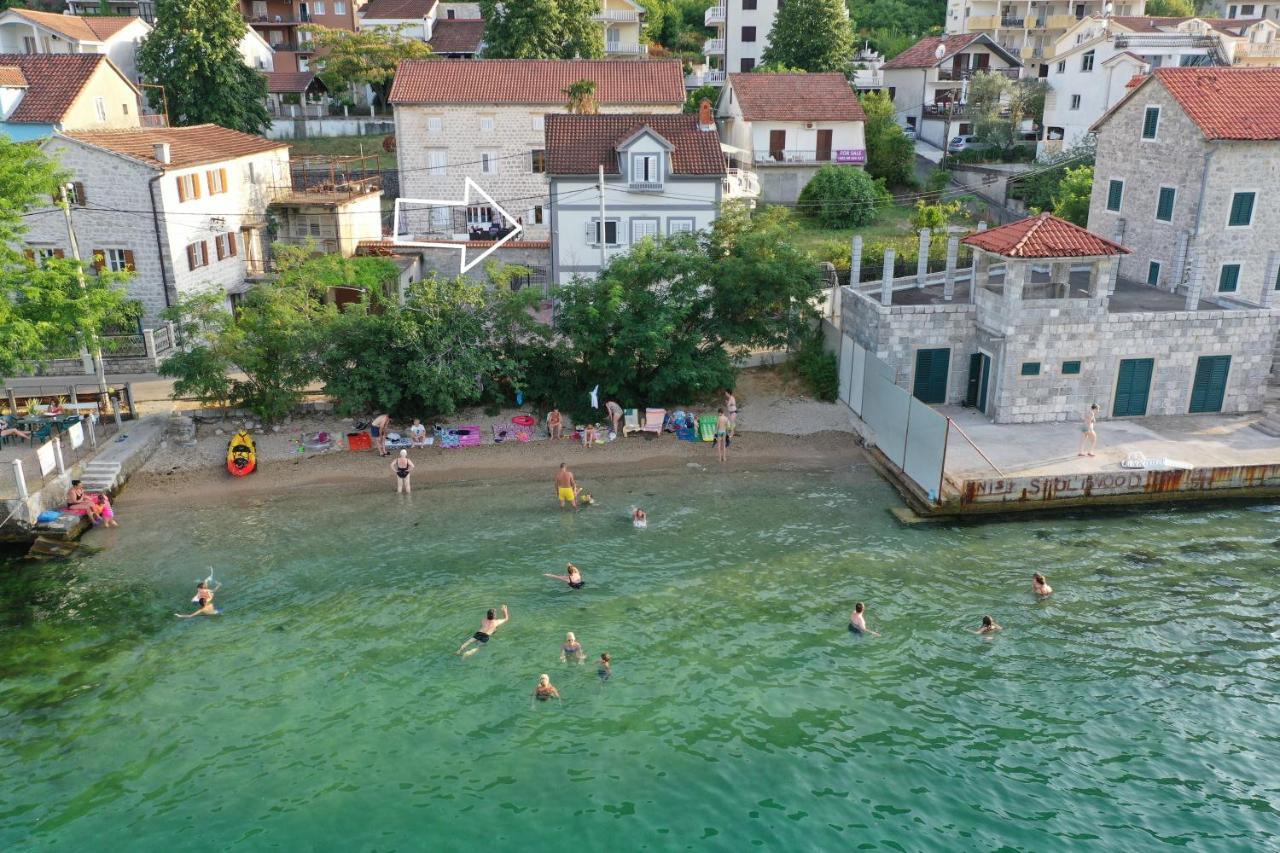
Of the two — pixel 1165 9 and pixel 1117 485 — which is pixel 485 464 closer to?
pixel 1117 485

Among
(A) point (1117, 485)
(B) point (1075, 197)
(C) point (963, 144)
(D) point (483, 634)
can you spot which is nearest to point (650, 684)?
(D) point (483, 634)

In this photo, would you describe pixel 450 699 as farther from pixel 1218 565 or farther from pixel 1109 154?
pixel 1109 154

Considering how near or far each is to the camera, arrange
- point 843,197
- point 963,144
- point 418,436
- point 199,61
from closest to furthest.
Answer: point 418,436
point 843,197
point 199,61
point 963,144

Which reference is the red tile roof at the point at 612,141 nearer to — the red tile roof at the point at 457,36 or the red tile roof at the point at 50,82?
the red tile roof at the point at 50,82

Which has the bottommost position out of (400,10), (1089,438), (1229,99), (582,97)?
(1089,438)

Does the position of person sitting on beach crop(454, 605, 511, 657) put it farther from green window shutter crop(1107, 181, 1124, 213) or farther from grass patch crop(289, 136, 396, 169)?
grass patch crop(289, 136, 396, 169)

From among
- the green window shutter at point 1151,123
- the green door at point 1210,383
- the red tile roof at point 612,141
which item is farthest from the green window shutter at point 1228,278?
the red tile roof at point 612,141

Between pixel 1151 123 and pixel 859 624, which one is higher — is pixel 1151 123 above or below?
above

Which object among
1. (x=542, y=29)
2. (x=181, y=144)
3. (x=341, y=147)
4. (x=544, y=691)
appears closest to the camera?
(x=544, y=691)
